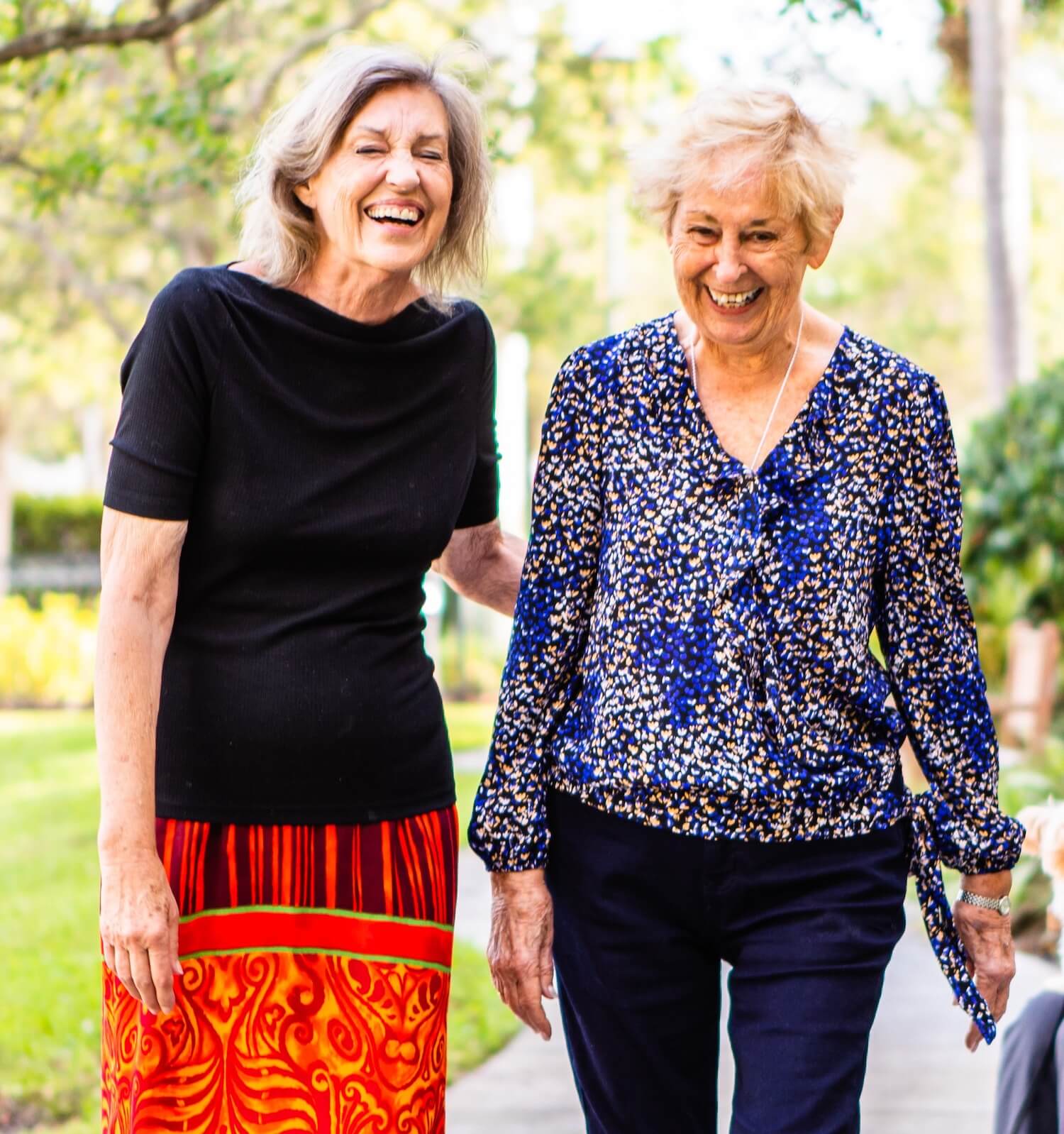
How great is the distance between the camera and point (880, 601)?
8.04 ft

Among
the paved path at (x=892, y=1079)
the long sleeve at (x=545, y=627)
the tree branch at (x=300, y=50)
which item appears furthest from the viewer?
the tree branch at (x=300, y=50)

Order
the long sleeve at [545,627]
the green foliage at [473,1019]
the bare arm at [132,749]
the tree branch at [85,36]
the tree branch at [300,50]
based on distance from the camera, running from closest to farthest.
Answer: the bare arm at [132,749] → the long sleeve at [545,627] → the tree branch at [85,36] → the green foliage at [473,1019] → the tree branch at [300,50]

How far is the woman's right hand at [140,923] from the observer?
88.0 inches

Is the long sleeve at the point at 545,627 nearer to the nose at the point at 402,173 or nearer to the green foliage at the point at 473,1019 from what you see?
the nose at the point at 402,173

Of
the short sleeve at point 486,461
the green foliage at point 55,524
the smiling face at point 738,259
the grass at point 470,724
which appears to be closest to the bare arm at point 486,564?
the short sleeve at point 486,461

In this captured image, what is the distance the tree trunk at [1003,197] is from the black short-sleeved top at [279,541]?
8.64 meters

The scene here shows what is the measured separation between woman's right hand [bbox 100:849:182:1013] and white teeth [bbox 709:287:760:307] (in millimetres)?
1135

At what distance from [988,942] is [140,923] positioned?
4.24 ft

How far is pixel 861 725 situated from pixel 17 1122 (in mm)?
2988

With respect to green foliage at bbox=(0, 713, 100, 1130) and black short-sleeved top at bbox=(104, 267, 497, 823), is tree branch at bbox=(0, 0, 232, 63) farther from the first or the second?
green foliage at bbox=(0, 713, 100, 1130)

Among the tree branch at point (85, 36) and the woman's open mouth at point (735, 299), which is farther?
the tree branch at point (85, 36)

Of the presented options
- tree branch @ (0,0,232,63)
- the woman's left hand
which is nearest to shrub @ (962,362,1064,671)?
tree branch @ (0,0,232,63)

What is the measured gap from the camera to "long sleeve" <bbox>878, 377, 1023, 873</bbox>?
2396 millimetres

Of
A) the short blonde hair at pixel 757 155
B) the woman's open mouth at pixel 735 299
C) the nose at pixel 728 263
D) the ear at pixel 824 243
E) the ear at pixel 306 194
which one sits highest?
the short blonde hair at pixel 757 155
